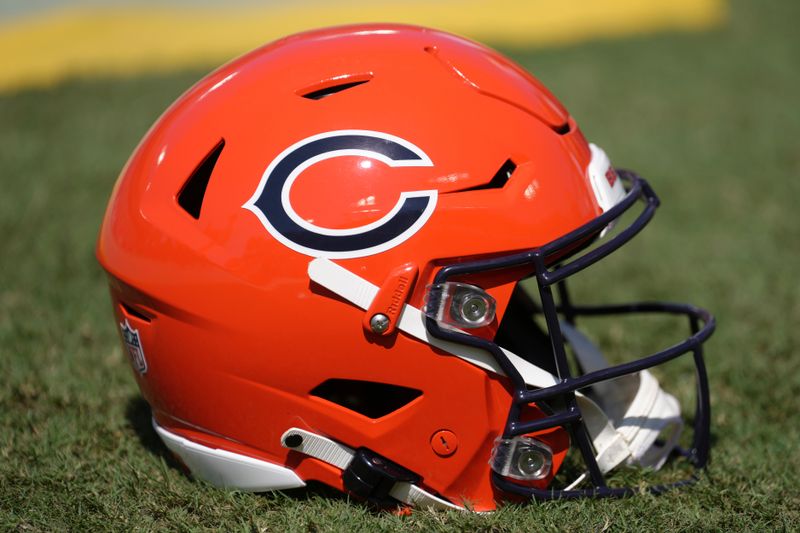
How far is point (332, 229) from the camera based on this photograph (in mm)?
1951

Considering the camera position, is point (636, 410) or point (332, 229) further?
point (636, 410)

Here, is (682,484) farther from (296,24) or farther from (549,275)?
(296,24)

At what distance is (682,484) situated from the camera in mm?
2352

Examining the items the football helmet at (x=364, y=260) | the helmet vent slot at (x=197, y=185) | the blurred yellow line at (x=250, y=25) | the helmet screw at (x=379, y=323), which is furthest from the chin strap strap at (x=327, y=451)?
the blurred yellow line at (x=250, y=25)

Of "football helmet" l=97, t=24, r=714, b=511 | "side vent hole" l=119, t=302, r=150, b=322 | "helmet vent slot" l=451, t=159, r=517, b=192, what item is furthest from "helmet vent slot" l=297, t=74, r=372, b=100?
"side vent hole" l=119, t=302, r=150, b=322

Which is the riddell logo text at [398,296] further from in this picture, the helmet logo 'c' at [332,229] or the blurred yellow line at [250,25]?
the blurred yellow line at [250,25]

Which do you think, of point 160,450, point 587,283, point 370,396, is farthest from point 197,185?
point 587,283

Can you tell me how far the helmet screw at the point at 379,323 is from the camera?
196cm

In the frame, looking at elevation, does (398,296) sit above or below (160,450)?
→ above

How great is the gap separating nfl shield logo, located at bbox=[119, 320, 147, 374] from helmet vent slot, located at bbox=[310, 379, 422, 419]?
0.43 m

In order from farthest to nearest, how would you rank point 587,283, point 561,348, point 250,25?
point 250,25
point 587,283
point 561,348

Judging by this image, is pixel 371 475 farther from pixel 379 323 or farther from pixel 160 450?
pixel 160 450

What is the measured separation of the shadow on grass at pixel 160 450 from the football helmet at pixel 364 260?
0.41 feet

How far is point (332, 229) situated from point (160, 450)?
3.33 feet
